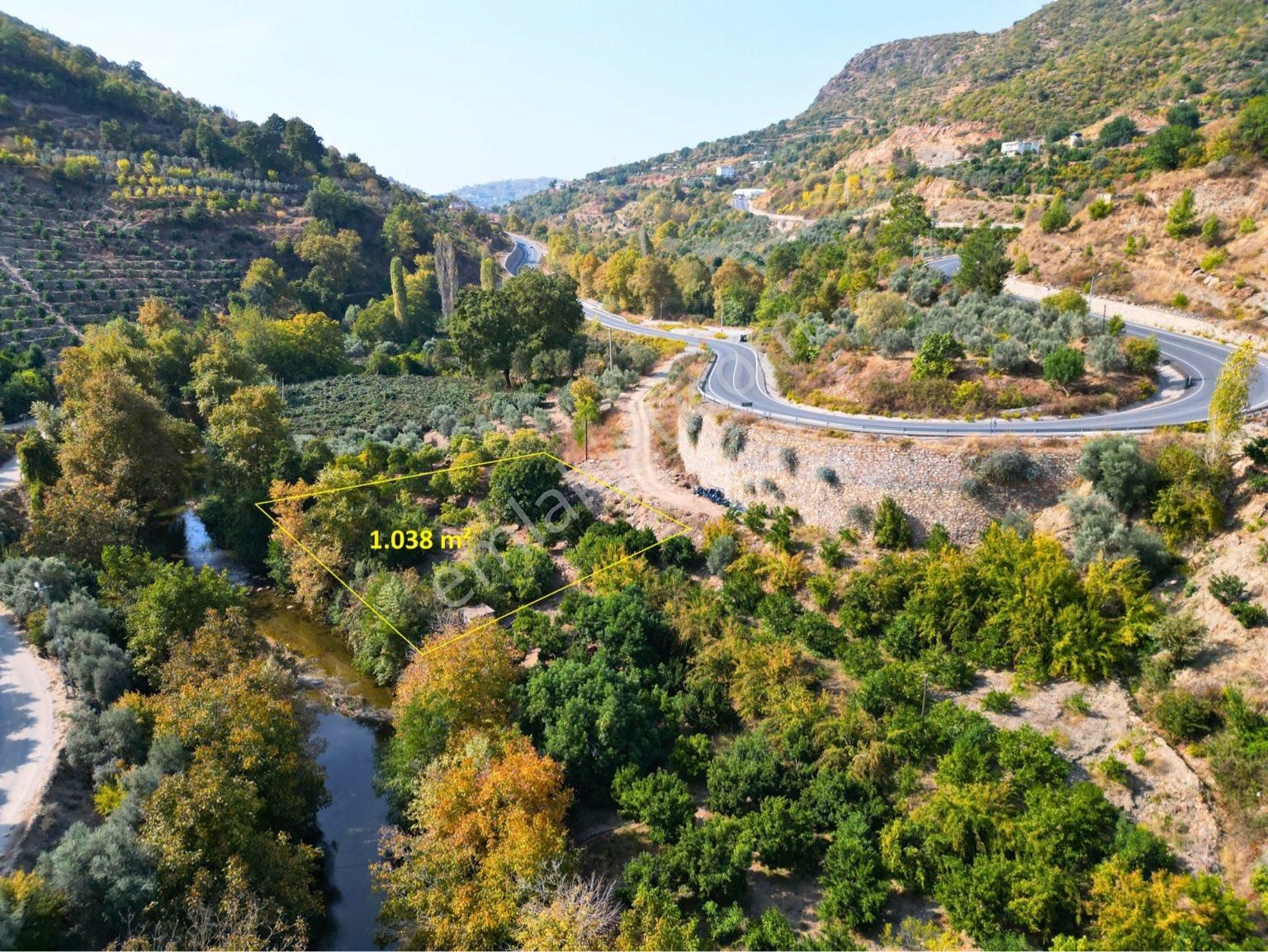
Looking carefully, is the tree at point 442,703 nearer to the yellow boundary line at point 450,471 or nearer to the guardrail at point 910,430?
the yellow boundary line at point 450,471

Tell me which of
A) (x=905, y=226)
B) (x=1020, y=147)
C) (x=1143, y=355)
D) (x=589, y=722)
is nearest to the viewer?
(x=589, y=722)

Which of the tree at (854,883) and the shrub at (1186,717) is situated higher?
the shrub at (1186,717)

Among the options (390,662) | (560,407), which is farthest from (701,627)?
(560,407)

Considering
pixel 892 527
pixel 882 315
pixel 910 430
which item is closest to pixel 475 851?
pixel 892 527

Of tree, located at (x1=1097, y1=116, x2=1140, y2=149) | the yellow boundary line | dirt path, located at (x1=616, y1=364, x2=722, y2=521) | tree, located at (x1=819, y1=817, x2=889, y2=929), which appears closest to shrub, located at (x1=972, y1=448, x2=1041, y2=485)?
dirt path, located at (x1=616, y1=364, x2=722, y2=521)

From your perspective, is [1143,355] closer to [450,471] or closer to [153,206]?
[450,471]

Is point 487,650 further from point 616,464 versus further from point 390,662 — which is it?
point 616,464

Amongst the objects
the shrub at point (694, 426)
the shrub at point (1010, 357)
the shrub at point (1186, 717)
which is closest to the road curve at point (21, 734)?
the shrub at point (694, 426)
